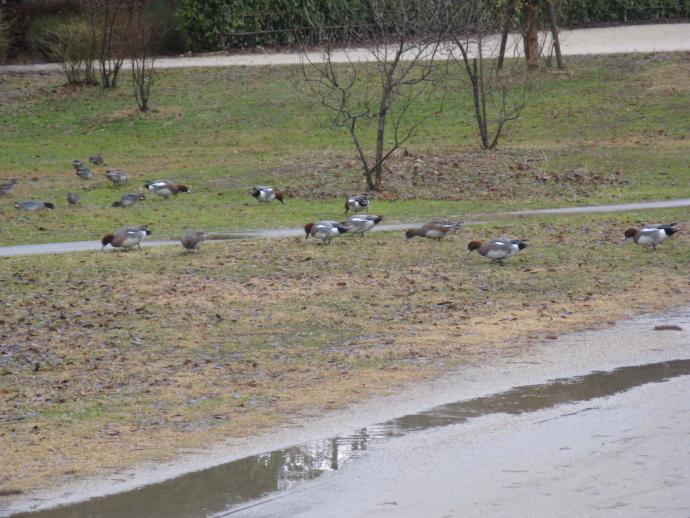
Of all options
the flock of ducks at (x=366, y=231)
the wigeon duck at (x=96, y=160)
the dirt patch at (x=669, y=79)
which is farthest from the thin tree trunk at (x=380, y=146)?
the dirt patch at (x=669, y=79)

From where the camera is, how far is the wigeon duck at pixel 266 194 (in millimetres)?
A: 22438

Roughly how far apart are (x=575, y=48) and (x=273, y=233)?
25.7 metres

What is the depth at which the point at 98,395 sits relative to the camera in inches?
404

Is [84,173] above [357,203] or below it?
above

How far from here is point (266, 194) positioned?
2248cm

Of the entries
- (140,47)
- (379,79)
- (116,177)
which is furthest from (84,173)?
(140,47)

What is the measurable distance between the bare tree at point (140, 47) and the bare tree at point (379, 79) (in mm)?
5031

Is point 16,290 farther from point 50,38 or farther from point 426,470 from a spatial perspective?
point 50,38

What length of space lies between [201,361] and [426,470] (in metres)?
3.75

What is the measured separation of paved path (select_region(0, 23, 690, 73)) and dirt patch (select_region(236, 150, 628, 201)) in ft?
40.5

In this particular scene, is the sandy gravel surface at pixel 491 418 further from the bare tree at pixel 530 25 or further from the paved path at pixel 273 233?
the bare tree at pixel 530 25

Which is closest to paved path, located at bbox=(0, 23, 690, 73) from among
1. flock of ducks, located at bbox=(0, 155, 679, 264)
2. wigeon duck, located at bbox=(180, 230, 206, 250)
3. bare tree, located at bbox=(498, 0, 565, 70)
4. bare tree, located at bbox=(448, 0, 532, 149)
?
bare tree, located at bbox=(498, 0, 565, 70)

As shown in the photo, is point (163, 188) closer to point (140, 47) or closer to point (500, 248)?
point (500, 248)

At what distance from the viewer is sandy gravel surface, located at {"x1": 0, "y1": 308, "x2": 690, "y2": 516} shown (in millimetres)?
8055
